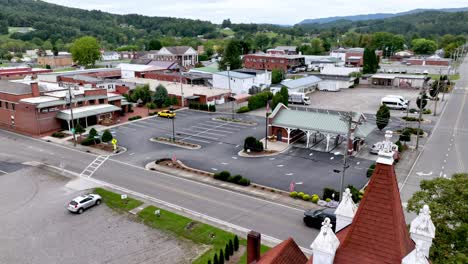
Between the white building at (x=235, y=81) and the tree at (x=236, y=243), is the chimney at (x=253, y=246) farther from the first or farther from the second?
the white building at (x=235, y=81)

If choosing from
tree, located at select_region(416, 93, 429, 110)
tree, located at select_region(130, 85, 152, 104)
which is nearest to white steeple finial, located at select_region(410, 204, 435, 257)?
tree, located at select_region(416, 93, 429, 110)

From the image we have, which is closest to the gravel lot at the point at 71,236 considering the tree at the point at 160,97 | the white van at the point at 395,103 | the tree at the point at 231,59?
the tree at the point at 160,97

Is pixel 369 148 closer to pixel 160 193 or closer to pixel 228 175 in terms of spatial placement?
pixel 228 175

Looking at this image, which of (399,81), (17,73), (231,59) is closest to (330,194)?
(399,81)

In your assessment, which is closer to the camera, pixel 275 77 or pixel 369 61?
pixel 275 77

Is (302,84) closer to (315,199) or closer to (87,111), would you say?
(87,111)

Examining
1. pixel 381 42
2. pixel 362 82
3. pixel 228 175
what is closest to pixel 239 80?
pixel 362 82
